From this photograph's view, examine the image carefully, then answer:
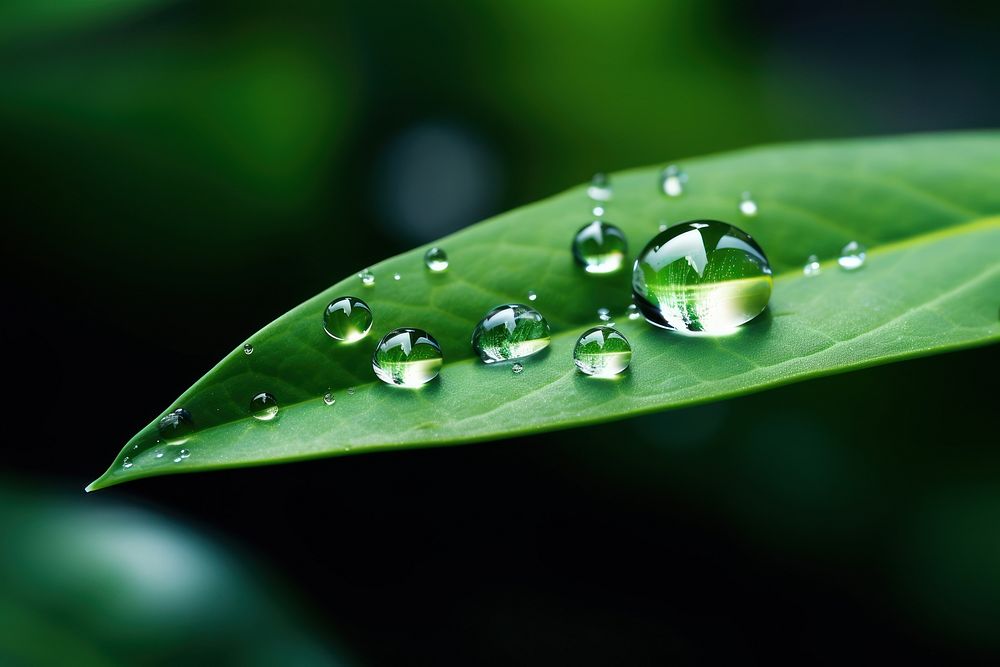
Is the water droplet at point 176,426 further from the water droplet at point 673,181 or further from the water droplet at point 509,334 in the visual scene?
the water droplet at point 673,181

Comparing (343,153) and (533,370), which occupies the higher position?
(343,153)

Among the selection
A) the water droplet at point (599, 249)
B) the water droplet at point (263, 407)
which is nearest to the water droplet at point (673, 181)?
the water droplet at point (599, 249)

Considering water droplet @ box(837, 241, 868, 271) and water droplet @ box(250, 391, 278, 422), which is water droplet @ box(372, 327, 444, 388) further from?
water droplet @ box(837, 241, 868, 271)

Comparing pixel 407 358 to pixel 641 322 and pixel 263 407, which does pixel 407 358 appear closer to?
pixel 263 407

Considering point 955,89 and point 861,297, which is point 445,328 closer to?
point 861,297

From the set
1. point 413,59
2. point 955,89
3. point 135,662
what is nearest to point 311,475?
point 135,662

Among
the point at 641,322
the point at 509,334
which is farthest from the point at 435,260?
the point at 641,322
